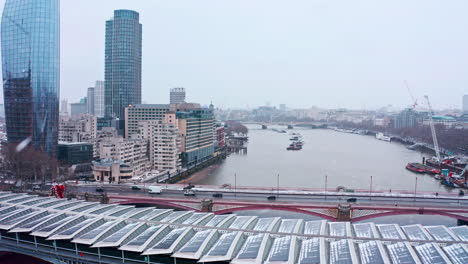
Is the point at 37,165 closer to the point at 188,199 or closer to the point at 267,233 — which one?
the point at 188,199

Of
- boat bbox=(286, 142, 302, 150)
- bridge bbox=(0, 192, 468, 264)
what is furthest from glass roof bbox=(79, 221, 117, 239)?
boat bbox=(286, 142, 302, 150)

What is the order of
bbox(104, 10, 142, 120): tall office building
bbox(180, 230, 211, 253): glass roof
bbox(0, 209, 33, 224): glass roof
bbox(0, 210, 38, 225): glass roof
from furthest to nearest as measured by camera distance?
1. bbox(104, 10, 142, 120): tall office building
2. bbox(0, 209, 33, 224): glass roof
3. bbox(0, 210, 38, 225): glass roof
4. bbox(180, 230, 211, 253): glass roof

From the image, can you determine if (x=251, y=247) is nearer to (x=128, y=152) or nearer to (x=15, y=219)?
(x=15, y=219)

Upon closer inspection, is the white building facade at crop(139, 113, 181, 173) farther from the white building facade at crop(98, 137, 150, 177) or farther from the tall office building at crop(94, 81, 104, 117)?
the tall office building at crop(94, 81, 104, 117)

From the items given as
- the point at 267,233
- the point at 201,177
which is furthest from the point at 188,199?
the point at 201,177

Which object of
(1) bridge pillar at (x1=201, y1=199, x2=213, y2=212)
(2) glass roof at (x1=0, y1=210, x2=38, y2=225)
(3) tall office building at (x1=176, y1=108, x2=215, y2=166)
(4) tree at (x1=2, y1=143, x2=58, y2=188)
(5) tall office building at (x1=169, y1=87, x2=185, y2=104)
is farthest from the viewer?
(5) tall office building at (x1=169, y1=87, x2=185, y2=104)

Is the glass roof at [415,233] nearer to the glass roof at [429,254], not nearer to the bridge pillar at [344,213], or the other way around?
the glass roof at [429,254]
